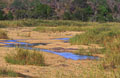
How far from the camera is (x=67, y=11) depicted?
60.3 meters

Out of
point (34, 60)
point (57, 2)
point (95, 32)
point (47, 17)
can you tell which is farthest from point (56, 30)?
point (57, 2)

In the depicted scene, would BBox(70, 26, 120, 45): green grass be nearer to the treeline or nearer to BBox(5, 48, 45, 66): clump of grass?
BBox(5, 48, 45, 66): clump of grass

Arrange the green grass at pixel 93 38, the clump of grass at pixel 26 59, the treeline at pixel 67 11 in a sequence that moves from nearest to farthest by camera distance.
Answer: the clump of grass at pixel 26 59
the green grass at pixel 93 38
the treeline at pixel 67 11

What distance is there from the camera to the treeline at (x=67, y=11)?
54.7 metres

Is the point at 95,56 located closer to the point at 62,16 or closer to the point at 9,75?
the point at 9,75

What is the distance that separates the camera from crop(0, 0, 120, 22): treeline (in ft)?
179

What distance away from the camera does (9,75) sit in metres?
7.47

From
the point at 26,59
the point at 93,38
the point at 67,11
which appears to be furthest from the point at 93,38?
the point at 67,11

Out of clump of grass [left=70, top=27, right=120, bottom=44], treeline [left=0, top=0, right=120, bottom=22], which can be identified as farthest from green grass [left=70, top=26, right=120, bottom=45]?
treeline [left=0, top=0, right=120, bottom=22]

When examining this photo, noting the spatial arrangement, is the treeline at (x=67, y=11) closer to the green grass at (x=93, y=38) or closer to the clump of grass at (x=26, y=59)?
the green grass at (x=93, y=38)

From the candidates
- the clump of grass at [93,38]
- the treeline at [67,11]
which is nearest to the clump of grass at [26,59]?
the clump of grass at [93,38]

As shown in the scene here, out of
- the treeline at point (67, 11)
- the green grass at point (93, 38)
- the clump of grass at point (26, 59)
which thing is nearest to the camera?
the clump of grass at point (26, 59)

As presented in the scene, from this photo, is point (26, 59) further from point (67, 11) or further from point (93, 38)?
point (67, 11)

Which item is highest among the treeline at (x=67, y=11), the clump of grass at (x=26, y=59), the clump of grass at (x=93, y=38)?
the clump of grass at (x=26, y=59)
